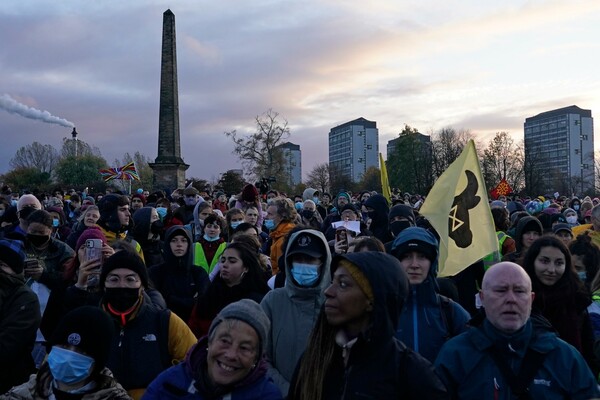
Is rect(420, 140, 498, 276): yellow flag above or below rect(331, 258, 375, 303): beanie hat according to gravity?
above

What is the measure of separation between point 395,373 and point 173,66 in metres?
32.4

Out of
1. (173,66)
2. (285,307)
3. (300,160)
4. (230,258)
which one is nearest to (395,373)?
(285,307)

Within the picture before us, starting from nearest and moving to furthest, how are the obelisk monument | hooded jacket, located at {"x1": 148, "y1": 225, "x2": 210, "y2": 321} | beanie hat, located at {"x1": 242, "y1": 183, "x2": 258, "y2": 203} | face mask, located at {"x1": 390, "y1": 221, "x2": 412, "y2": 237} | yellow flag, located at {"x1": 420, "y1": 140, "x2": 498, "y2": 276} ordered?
yellow flag, located at {"x1": 420, "y1": 140, "x2": 498, "y2": 276}
hooded jacket, located at {"x1": 148, "y1": 225, "x2": 210, "y2": 321}
face mask, located at {"x1": 390, "y1": 221, "x2": 412, "y2": 237}
beanie hat, located at {"x1": 242, "y1": 183, "x2": 258, "y2": 203}
the obelisk monument

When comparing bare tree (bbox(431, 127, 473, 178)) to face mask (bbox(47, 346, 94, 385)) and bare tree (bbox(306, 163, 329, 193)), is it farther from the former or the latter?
face mask (bbox(47, 346, 94, 385))

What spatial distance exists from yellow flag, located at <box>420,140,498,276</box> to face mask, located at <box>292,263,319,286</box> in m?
1.54

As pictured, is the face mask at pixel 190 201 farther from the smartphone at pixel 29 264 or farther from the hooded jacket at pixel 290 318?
the hooded jacket at pixel 290 318

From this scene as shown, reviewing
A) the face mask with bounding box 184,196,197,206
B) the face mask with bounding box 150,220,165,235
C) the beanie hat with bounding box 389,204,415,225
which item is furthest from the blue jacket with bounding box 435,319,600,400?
the face mask with bounding box 184,196,197,206

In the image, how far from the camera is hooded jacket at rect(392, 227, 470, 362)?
3.70m

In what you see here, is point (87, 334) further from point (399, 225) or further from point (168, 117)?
point (168, 117)

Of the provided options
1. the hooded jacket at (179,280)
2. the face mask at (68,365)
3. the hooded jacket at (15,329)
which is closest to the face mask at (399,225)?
the hooded jacket at (179,280)

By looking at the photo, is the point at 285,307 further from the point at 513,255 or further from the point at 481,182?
the point at 513,255

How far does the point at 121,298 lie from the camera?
4.18m

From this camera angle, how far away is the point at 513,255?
6512mm

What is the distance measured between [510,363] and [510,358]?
0.09 ft
